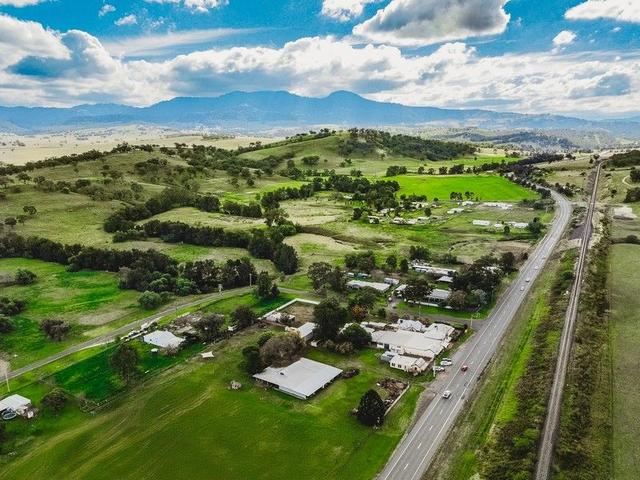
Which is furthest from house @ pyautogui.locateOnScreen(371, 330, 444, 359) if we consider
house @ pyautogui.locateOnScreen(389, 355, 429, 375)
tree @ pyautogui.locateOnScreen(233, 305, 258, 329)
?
tree @ pyautogui.locateOnScreen(233, 305, 258, 329)

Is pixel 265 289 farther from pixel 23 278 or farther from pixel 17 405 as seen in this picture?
pixel 23 278

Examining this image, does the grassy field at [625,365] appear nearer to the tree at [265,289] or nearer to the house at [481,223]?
the house at [481,223]

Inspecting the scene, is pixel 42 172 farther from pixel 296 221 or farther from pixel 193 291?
pixel 193 291

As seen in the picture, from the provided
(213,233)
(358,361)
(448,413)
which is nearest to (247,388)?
(358,361)

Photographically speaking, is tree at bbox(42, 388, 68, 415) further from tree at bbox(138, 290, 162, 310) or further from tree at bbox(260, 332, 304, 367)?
tree at bbox(138, 290, 162, 310)

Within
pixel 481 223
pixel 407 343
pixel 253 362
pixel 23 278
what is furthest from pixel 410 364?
pixel 481 223

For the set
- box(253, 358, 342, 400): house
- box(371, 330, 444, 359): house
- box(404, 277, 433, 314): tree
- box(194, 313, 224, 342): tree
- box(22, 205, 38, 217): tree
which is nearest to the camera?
box(253, 358, 342, 400): house
